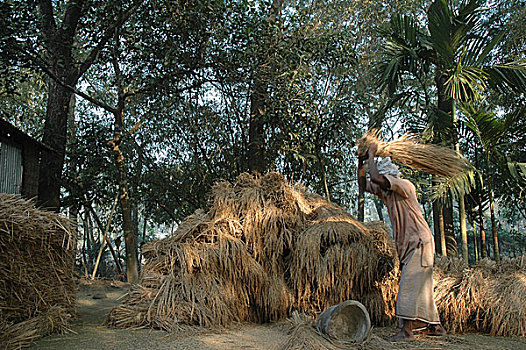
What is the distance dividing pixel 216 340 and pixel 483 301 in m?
2.50

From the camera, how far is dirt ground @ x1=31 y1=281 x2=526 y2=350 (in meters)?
3.17

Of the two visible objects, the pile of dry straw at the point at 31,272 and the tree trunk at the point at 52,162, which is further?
the tree trunk at the point at 52,162

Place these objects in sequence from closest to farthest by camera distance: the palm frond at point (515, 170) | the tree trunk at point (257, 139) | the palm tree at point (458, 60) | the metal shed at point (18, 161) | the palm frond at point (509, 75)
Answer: the palm frond at point (515, 170), the palm tree at point (458, 60), the palm frond at point (509, 75), the metal shed at point (18, 161), the tree trunk at point (257, 139)

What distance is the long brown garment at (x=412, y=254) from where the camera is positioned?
11.9ft

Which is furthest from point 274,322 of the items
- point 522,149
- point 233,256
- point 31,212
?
point 522,149

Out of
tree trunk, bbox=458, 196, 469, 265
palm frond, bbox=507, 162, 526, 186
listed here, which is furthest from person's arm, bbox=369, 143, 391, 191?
palm frond, bbox=507, 162, 526, 186

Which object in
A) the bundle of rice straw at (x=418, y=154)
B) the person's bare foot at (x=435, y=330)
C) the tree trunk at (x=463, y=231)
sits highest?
the bundle of rice straw at (x=418, y=154)

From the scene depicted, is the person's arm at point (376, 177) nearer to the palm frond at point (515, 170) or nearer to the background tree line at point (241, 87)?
the background tree line at point (241, 87)

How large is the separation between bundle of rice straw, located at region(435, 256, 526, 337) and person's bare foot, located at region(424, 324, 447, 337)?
1.36 feet

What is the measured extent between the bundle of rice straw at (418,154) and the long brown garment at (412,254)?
0.38m

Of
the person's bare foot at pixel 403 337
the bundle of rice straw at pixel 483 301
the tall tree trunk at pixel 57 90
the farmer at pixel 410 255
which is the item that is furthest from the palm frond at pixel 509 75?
the tall tree trunk at pixel 57 90

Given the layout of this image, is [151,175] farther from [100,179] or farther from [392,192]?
[392,192]

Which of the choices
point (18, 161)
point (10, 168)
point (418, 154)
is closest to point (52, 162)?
point (18, 161)

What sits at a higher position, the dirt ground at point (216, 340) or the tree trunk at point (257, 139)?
the tree trunk at point (257, 139)
